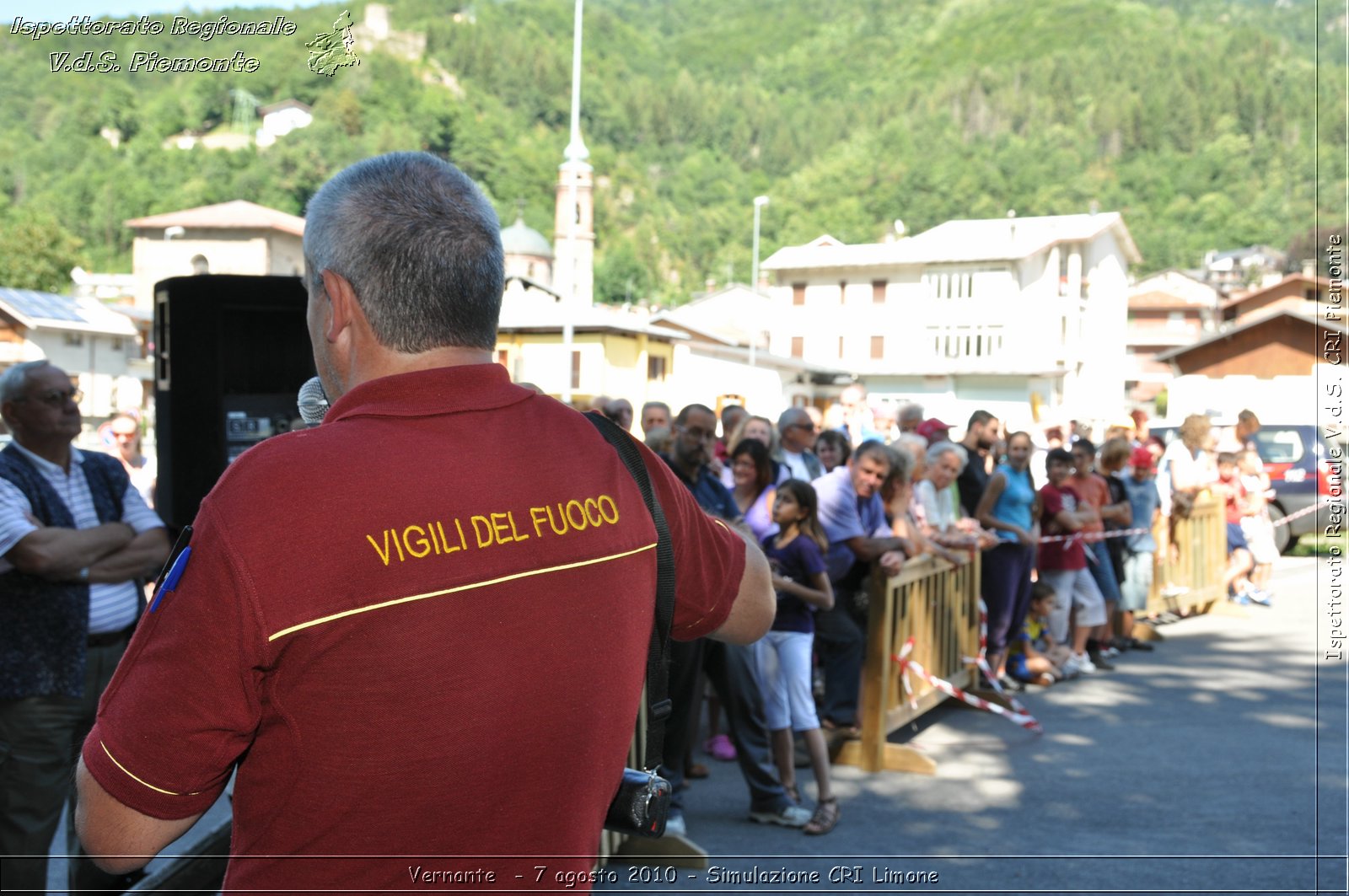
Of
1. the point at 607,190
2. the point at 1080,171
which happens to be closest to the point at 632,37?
the point at 607,190

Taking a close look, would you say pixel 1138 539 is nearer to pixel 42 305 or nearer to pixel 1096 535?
pixel 1096 535

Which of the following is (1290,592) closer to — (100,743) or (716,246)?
(100,743)

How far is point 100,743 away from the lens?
1448 mm

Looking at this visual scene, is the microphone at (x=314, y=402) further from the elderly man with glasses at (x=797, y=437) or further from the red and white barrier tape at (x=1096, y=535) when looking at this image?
the red and white barrier tape at (x=1096, y=535)

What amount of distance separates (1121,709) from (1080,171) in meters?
79.6

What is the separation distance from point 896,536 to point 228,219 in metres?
78.0

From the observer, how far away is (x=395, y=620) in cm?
145

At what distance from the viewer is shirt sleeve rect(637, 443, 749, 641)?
188 cm

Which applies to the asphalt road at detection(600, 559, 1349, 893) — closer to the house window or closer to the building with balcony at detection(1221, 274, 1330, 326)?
the house window

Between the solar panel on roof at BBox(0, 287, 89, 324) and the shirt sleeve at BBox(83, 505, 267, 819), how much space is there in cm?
5041

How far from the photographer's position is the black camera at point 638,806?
1.96m

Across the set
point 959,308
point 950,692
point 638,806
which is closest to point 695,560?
point 638,806

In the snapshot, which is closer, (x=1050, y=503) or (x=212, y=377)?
(x=212, y=377)

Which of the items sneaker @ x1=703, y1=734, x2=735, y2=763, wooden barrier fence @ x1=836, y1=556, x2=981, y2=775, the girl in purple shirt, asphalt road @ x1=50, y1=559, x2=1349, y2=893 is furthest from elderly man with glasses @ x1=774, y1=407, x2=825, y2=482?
the girl in purple shirt
